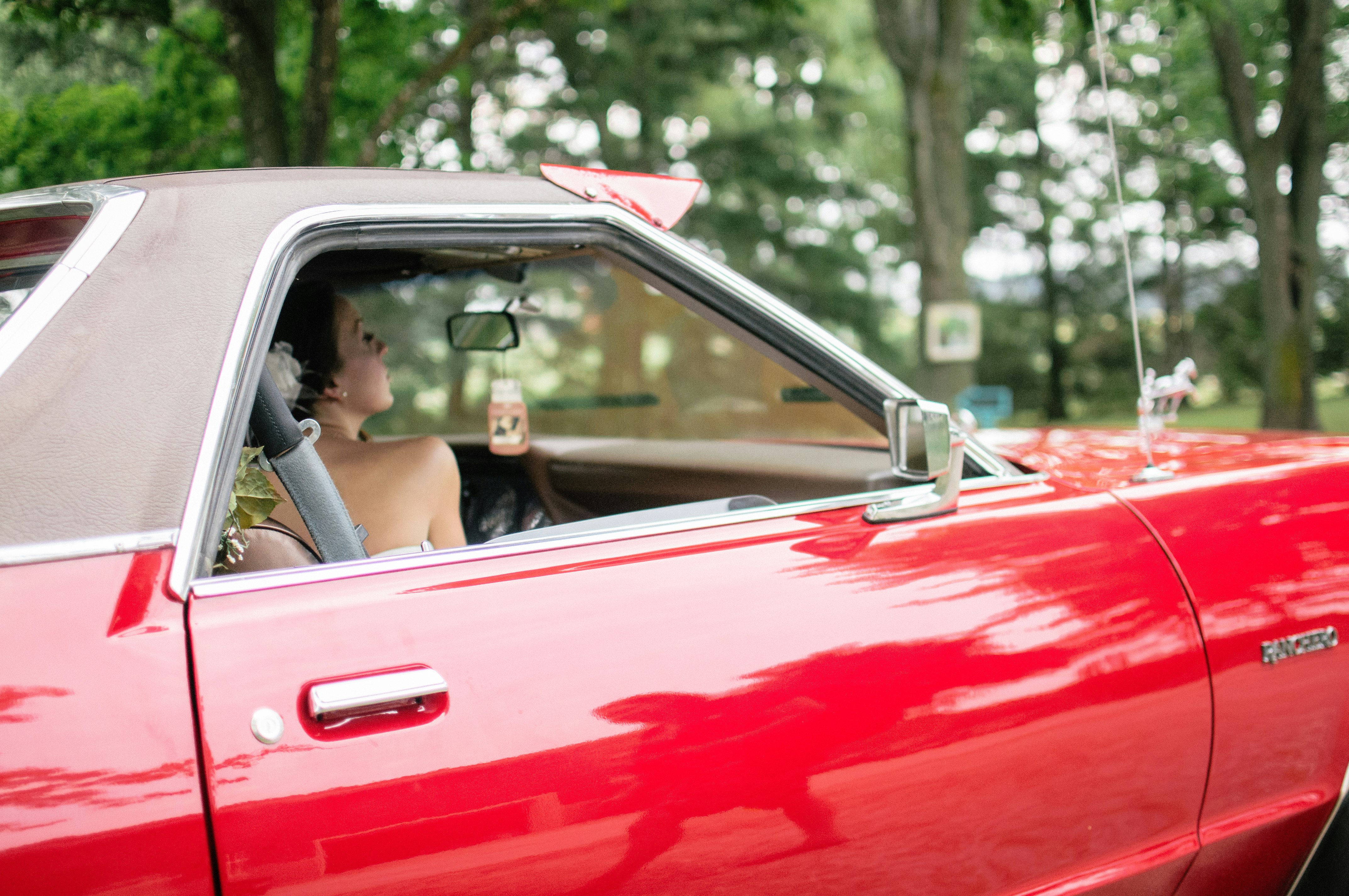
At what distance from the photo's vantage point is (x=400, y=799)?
46.2 inches

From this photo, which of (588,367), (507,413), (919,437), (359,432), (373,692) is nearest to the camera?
(373,692)

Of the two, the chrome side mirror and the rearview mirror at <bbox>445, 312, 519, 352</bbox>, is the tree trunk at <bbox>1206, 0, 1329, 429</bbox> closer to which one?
the rearview mirror at <bbox>445, 312, 519, 352</bbox>

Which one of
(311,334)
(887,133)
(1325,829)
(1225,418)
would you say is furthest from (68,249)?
(1225,418)

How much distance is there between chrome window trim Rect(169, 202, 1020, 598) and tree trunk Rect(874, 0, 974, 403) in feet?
25.1

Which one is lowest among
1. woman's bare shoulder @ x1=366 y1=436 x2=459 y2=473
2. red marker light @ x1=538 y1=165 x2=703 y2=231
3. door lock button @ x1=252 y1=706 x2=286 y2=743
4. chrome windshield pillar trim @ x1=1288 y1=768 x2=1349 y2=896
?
chrome windshield pillar trim @ x1=1288 y1=768 x2=1349 y2=896

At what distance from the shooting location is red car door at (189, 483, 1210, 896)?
1.17 m

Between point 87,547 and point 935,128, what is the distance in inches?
370

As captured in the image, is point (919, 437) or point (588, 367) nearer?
point (919, 437)

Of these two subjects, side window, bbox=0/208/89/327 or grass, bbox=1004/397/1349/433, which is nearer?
side window, bbox=0/208/89/327

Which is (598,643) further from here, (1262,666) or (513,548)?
(1262,666)

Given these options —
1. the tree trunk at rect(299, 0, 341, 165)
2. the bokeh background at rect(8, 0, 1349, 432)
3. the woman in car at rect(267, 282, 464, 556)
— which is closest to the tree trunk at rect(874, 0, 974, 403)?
the bokeh background at rect(8, 0, 1349, 432)

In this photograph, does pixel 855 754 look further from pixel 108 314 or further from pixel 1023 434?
pixel 1023 434

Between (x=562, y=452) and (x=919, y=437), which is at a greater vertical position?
(x=919, y=437)

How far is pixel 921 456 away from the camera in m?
1.72
